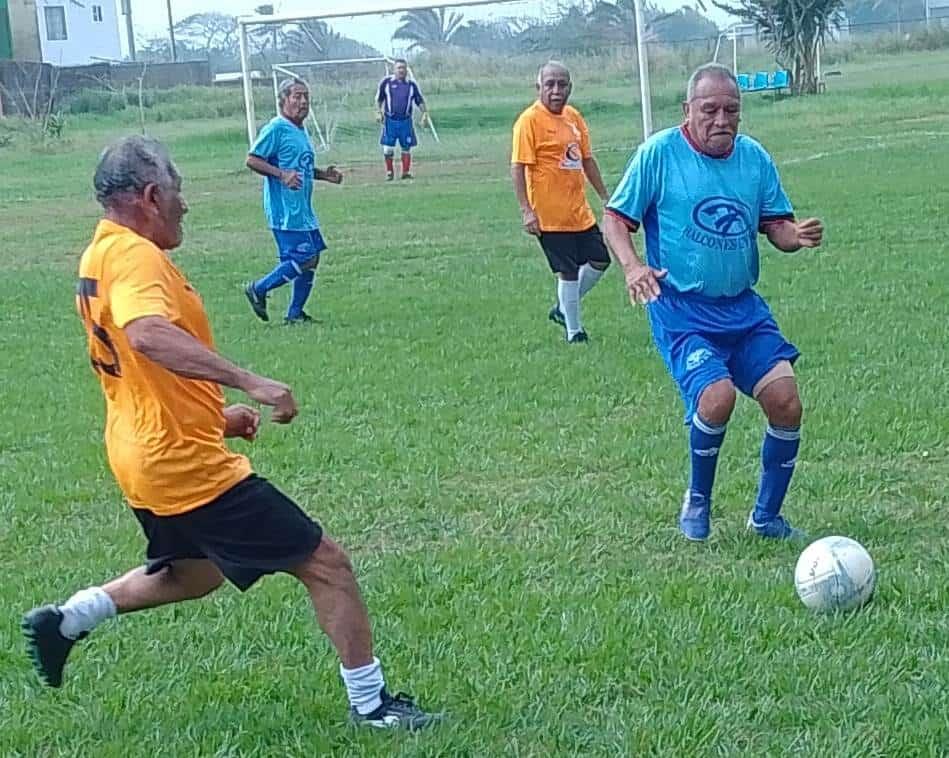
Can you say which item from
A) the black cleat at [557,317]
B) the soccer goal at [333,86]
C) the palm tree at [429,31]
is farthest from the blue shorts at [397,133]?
the black cleat at [557,317]

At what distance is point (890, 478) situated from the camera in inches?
266

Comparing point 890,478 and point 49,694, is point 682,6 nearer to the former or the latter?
point 890,478

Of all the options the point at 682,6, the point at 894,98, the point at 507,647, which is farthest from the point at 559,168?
the point at 894,98

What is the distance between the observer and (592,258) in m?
10.8

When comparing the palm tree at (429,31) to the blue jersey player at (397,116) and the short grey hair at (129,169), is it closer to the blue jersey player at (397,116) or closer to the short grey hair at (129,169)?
the blue jersey player at (397,116)

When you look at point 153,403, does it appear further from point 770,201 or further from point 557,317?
point 557,317

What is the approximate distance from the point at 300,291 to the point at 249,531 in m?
8.02

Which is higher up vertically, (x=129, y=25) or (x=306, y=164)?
(x=129, y=25)

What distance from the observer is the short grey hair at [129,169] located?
4062 mm

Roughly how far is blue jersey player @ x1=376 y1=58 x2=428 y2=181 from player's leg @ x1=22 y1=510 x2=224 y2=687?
21.8 meters

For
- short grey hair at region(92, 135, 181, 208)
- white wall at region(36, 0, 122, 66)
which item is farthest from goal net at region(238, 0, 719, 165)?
white wall at region(36, 0, 122, 66)

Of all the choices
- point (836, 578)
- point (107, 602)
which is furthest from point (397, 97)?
point (107, 602)

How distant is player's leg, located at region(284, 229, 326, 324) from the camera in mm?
12047

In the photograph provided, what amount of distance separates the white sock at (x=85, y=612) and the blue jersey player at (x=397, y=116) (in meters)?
21.8
